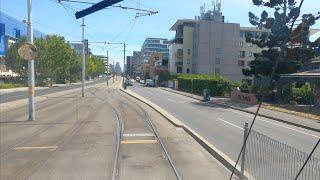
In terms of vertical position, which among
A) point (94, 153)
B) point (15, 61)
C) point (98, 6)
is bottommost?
point (94, 153)

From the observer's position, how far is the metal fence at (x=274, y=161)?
884 centimetres

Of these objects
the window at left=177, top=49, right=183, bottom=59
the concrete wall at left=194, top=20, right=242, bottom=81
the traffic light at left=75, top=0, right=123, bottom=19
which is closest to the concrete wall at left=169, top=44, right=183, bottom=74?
the window at left=177, top=49, right=183, bottom=59

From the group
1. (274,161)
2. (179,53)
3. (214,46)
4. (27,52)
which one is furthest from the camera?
(179,53)

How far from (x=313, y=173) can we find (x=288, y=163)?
1.12 metres

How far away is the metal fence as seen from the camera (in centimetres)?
884

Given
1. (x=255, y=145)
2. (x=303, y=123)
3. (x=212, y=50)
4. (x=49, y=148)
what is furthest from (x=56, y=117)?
(x=212, y=50)

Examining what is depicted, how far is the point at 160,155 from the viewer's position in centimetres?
1457

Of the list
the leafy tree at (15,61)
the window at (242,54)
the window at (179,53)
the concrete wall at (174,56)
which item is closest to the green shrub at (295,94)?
the leafy tree at (15,61)

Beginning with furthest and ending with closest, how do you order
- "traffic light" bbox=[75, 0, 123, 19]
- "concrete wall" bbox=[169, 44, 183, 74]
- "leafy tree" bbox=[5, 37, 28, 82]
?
"concrete wall" bbox=[169, 44, 183, 74] < "leafy tree" bbox=[5, 37, 28, 82] < "traffic light" bbox=[75, 0, 123, 19]

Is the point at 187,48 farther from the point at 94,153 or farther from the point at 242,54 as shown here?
the point at 94,153

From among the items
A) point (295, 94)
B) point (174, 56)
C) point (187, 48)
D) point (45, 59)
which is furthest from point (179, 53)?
point (295, 94)

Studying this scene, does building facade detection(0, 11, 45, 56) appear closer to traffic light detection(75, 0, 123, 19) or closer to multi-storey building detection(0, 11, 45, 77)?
multi-storey building detection(0, 11, 45, 77)

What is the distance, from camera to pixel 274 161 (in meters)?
10.2

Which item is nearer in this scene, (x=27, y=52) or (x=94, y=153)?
(x=94, y=153)
